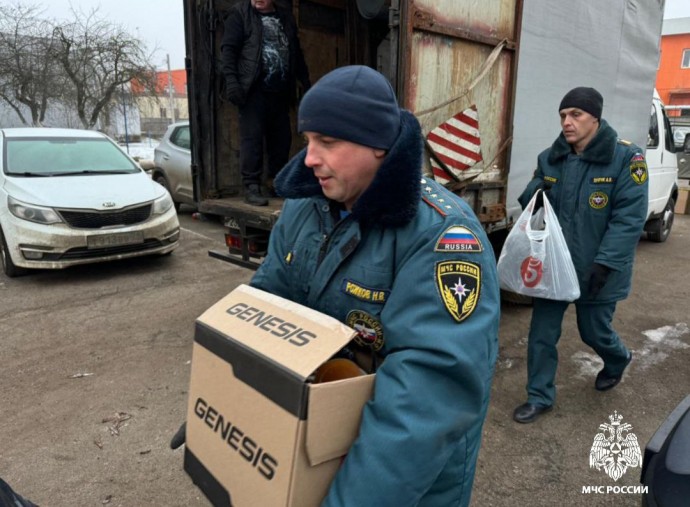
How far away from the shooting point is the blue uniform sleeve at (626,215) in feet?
8.73

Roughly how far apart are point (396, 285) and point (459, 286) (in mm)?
134

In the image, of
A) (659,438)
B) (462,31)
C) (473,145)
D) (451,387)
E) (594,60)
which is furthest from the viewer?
(594,60)

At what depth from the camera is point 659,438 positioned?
5.51ft

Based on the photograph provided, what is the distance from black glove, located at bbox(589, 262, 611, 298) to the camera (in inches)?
106

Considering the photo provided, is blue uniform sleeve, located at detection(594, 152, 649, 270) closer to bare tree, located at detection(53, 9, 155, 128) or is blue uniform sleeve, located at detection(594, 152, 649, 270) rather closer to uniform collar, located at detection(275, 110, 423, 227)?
uniform collar, located at detection(275, 110, 423, 227)

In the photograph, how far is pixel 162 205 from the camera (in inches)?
232

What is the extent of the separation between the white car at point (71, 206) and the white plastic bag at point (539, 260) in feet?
13.6

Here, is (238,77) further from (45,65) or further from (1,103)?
(1,103)

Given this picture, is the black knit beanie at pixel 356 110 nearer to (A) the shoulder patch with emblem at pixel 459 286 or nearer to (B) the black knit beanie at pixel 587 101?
(A) the shoulder patch with emblem at pixel 459 286

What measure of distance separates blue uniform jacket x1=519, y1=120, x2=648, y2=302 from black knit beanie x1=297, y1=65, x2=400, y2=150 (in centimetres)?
200

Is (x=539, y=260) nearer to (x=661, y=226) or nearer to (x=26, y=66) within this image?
(x=661, y=226)

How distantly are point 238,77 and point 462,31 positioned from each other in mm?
1812

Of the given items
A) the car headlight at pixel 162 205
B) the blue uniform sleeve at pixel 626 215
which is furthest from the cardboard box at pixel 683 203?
the car headlight at pixel 162 205

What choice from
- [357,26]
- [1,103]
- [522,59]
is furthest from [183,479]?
[1,103]
